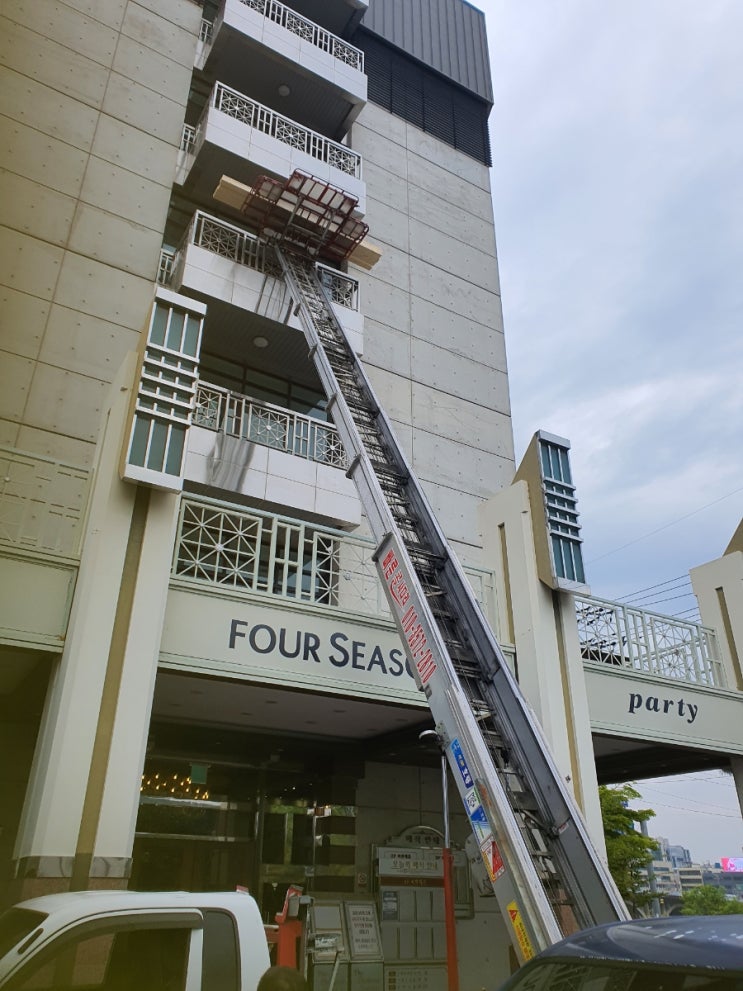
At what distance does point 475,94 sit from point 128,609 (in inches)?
1044

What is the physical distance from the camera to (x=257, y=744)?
13.4m

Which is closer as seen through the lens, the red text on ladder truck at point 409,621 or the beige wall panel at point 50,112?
the red text on ladder truck at point 409,621

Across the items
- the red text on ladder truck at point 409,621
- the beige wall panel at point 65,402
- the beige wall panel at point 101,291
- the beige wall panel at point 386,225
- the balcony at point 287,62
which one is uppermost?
the balcony at point 287,62

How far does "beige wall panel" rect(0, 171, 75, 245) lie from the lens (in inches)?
604

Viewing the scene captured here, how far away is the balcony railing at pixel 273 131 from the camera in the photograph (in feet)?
60.8

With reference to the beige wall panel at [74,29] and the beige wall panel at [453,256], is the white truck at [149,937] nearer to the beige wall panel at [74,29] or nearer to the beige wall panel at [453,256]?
the beige wall panel at [74,29]

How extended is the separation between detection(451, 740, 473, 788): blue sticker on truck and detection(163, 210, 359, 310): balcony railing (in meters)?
13.6

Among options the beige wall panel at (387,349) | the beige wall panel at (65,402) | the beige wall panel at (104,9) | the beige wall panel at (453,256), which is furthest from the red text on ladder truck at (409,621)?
the beige wall panel at (104,9)

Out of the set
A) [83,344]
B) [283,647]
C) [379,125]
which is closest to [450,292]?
[379,125]

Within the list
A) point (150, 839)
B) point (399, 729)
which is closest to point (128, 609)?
point (399, 729)

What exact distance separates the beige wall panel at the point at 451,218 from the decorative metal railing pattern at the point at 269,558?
12524 millimetres

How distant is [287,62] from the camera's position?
783 inches

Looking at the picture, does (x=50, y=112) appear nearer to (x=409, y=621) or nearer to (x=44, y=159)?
(x=44, y=159)

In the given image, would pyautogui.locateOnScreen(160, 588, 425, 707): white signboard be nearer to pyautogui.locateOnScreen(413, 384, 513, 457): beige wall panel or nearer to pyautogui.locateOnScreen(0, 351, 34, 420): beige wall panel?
pyautogui.locateOnScreen(0, 351, 34, 420): beige wall panel
